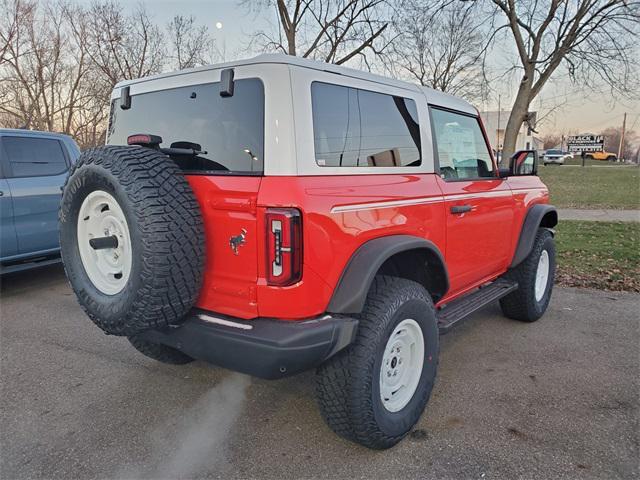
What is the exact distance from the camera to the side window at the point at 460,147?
3250 mm

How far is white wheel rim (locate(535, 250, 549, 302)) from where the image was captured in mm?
4625

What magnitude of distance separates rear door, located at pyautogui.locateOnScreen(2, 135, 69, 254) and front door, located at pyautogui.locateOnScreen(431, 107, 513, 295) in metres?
4.54

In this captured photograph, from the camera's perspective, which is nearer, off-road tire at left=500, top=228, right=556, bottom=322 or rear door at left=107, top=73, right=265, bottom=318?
rear door at left=107, top=73, right=265, bottom=318

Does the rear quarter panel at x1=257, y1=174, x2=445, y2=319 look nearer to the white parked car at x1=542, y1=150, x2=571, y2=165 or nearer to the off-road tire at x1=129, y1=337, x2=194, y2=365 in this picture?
the off-road tire at x1=129, y1=337, x2=194, y2=365

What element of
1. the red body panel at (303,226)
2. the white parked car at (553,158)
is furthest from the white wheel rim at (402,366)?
the white parked car at (553,158)

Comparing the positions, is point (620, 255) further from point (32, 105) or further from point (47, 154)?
point (32, 105)

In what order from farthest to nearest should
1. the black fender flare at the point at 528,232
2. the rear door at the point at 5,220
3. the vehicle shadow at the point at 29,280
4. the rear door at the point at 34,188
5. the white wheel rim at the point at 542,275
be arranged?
the vehicle shadow at the point at 29,280, the rear door at the point at 34,188, the rear door at the point at 5,220, the white wheel rim at the point at 542,275, the black fender flare at the point at 528,232

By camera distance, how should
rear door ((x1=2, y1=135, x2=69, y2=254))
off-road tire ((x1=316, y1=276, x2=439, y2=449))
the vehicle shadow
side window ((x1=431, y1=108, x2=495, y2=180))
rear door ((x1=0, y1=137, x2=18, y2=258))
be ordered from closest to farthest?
off-road tire ((x1=316, y1=276, x2=439, y2=449))
side window ((x1=431, y1=108, x2=495, y2=180))
rear door ((x1=0, y1=137, x2=18, y2=258))
rear door ((x1=2, y1=135, x2=69, y2=254))
the vehicle shadow

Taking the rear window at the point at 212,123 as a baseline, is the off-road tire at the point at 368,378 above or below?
below

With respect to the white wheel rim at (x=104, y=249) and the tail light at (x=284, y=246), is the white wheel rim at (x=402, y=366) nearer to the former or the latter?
the tail light at (x=284, y=246)

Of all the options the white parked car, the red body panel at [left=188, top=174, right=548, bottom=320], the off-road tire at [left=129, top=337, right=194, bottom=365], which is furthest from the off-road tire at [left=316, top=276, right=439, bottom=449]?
the white parked car

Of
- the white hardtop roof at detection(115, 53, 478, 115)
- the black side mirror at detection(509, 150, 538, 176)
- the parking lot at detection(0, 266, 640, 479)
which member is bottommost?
the parking lot at detection(0, 266, 640, 479)

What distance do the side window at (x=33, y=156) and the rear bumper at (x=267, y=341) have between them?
15.2 ft

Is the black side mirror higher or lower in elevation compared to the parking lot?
higher
